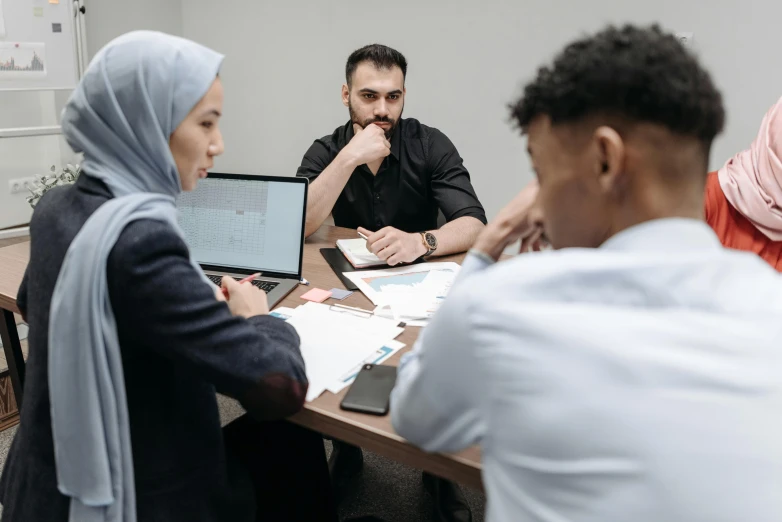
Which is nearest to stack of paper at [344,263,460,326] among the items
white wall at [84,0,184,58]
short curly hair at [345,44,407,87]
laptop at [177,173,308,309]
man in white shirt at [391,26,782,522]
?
laptop at [177,173,308,309]

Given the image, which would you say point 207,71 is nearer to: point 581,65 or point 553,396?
point 581,65

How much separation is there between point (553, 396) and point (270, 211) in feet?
3.61

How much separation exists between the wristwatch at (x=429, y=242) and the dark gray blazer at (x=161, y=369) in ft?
2.42

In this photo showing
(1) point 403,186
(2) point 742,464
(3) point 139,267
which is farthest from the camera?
(1) point 403,186

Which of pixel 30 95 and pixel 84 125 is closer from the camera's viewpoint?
pixel 84 125

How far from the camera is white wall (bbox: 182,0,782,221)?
2398 mm

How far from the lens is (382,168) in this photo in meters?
2.13

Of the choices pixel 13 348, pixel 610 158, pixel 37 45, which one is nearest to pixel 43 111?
pixel 37 45

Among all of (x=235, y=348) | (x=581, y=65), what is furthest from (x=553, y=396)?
(x=235, y=348)

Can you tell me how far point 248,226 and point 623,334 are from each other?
1161 millimetres

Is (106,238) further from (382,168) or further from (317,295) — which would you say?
(382,168)

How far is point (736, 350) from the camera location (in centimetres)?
56

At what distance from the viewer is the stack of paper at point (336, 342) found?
107 centimetres

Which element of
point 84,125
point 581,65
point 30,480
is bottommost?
point 30,480
